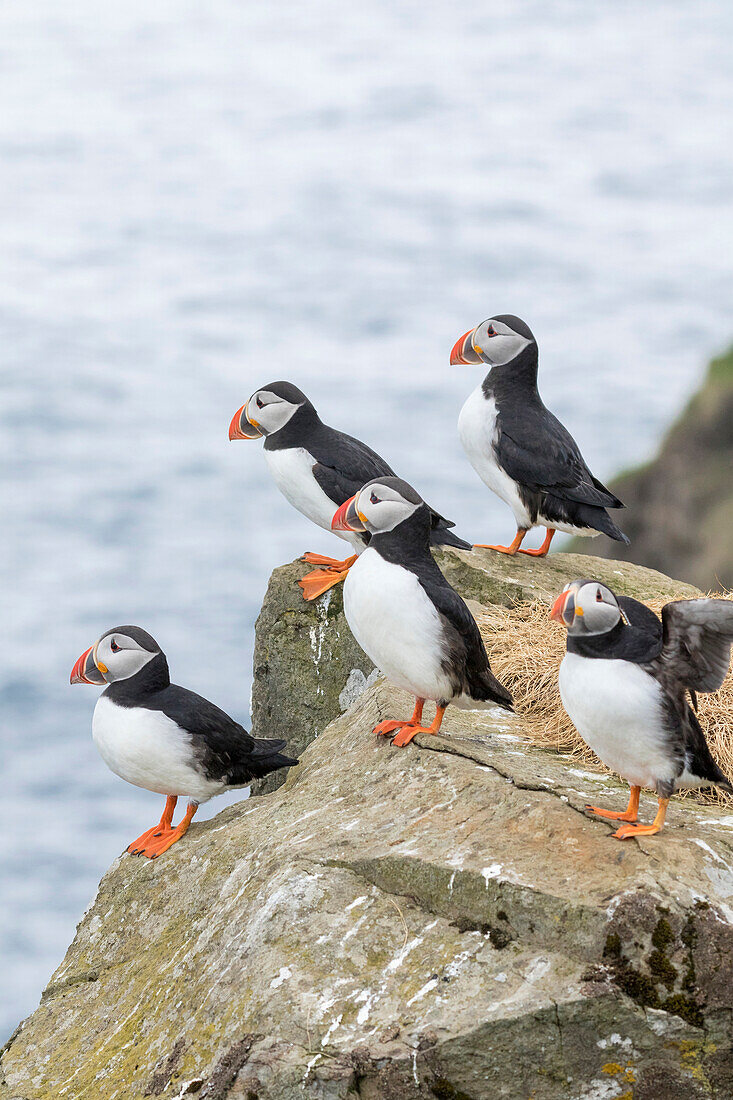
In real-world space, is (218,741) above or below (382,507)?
below

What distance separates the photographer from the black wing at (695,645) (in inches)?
206

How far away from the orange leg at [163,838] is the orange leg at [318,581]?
214 centimetres

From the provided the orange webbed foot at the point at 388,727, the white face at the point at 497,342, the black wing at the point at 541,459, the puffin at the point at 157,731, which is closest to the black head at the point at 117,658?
the puffin at the point at 157,731

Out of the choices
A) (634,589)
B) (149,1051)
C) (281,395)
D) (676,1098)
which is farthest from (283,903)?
(634,589)

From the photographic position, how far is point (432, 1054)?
4.75 metres

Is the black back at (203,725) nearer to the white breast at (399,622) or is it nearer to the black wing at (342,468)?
the white breast at (399,622)

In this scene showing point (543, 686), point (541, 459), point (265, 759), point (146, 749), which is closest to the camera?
point (146, 749)

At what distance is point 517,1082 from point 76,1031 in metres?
2.28

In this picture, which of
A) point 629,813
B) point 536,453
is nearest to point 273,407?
point 536,453

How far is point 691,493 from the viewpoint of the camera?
918 inches

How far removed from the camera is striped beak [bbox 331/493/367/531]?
607 centimetres

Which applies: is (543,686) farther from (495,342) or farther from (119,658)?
(495,342)

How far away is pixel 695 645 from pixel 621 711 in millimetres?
396

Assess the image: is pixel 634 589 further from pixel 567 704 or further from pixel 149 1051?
pixel 149 1051
